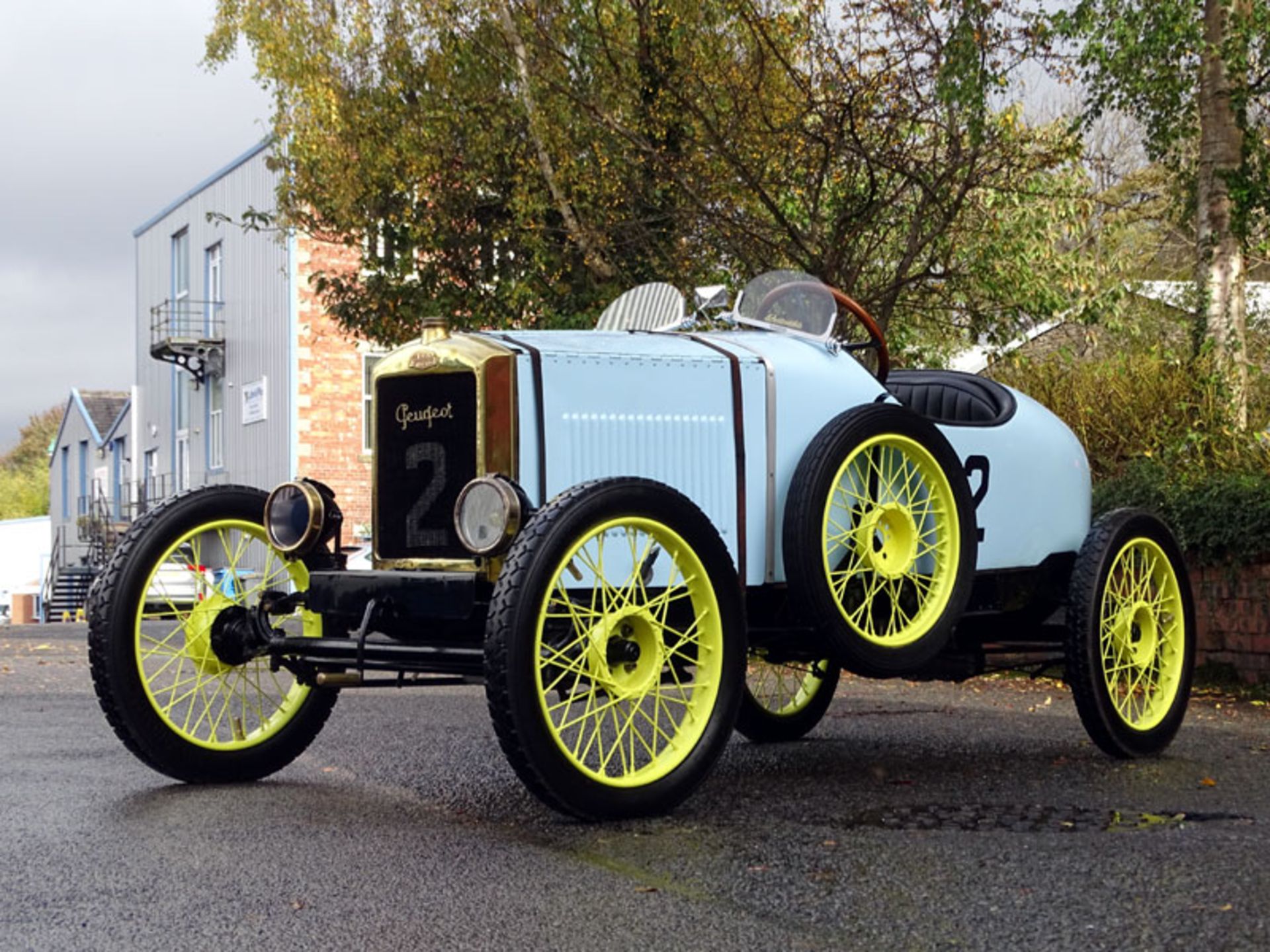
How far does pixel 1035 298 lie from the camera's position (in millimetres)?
16250

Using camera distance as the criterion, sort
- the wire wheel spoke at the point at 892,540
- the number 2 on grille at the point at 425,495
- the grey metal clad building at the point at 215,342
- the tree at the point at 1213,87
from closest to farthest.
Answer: the number 2 on grille at the point at 425,495 → the wire wheel spoke at the point at 892,540 → the tree at the point at 1213,87 → the grey metal clad building at the point at 215,342

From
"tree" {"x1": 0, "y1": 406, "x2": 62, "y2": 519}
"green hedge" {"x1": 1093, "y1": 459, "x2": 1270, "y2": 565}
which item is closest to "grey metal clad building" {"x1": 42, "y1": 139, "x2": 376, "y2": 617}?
"green hedge" {"x1": 1093, "y1": 459, "x2": 1270, "y2": 565}

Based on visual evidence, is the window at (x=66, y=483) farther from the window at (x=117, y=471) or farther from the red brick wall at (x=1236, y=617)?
the red brick wall at (x=1236, y=617)

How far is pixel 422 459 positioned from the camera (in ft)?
19.9

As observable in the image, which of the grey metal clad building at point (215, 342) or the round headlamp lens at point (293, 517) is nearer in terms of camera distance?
the round headlamp lens at point (293, 517)

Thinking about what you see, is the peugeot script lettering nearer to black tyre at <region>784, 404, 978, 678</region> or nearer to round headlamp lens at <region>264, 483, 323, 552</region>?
round headlamp lens at <region>264, 483, 323, 552</region>

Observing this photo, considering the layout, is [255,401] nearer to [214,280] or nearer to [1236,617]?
[214,280]

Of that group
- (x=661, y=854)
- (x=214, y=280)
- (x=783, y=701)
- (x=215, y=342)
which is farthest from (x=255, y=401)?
(x=661, y=854)

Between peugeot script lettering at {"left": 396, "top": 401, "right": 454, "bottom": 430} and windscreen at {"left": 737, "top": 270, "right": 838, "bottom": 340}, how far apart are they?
4.60 ft

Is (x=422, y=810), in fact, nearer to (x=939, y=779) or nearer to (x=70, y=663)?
(x=939, y=779)

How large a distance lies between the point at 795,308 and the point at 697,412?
94cm

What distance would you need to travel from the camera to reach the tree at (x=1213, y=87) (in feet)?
44.4

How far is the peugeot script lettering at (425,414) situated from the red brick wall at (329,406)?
25.6 m

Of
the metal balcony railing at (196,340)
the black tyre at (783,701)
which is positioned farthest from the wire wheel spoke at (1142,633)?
the metal balcony railing at (196,340)
